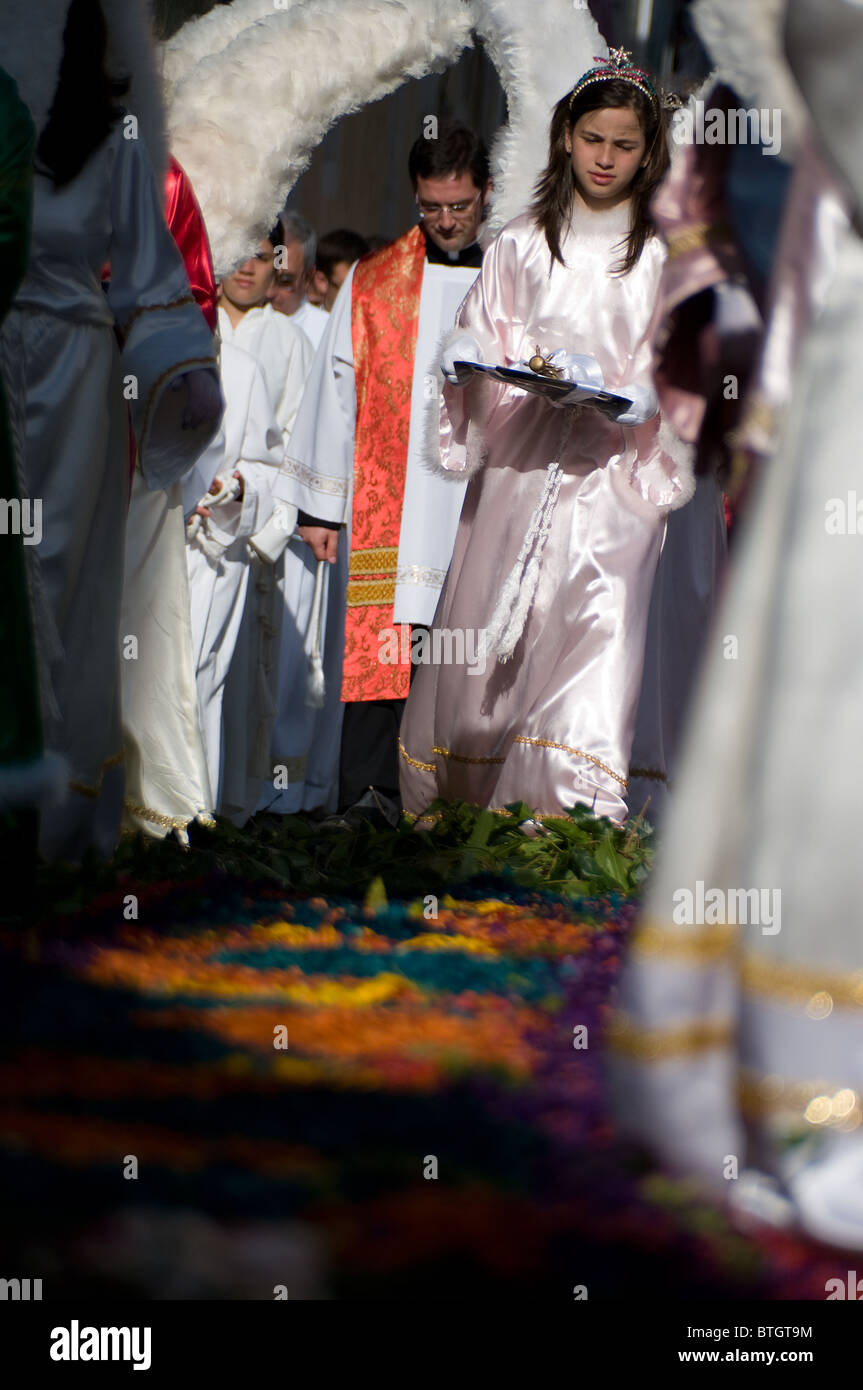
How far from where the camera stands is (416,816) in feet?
15.9

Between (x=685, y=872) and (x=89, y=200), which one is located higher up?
(x=89, y=200)

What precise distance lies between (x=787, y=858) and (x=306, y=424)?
454cm

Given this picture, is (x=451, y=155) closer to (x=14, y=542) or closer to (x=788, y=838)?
(x=14, y=542)

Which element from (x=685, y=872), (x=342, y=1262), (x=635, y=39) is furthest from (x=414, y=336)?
(x=342, y=1262)

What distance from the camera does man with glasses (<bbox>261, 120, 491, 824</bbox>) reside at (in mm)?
5559

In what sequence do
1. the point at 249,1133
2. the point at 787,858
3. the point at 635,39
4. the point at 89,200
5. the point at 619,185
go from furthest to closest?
the point at 635,39
the point at 619,185
the point at 89,200
the point at 249,1133
the point at 787,858

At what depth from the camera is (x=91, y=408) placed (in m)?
3.72

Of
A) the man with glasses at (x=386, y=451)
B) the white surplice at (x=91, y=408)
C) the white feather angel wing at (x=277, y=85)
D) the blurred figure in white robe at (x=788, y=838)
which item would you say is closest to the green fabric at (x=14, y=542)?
the white surplice at (x=91, y=408)

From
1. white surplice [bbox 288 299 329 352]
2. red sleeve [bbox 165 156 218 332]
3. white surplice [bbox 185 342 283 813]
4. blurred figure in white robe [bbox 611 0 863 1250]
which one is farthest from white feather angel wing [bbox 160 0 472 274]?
blurred figure in white robe [bbox 611 0 863 1250]

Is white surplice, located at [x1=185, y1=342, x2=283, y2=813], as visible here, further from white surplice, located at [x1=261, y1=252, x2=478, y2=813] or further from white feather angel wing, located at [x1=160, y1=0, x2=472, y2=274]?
white feather angel wing, located at [x1=160, y1=0, x2=472, y2=274]

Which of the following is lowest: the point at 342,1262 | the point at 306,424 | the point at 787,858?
the point at 342,1262

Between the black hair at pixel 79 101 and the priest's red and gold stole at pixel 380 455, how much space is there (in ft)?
6.52

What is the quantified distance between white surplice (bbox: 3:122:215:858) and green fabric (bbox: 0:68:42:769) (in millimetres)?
607

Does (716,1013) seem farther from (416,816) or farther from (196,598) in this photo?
(196,598)
